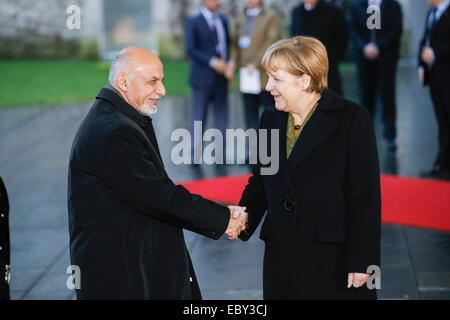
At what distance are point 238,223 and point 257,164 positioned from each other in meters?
0.30

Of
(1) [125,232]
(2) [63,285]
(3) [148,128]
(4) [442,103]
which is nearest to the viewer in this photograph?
(1) [125,232]

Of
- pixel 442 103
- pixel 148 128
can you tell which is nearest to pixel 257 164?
pixel 148 128

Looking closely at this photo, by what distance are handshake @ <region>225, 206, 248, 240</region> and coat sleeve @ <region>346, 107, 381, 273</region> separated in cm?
62

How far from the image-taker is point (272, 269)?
366cm

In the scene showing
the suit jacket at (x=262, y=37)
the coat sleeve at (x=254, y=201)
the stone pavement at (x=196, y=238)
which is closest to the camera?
the coat sleeve at (x=254, y=201)

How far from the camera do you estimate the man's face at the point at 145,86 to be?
3.62 meters

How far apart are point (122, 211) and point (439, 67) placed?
237 inches

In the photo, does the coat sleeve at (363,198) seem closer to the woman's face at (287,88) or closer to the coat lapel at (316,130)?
the coat lapel at (316,130)

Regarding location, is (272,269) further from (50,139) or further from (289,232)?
(50,139)

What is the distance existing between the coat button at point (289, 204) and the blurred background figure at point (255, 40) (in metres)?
5.58

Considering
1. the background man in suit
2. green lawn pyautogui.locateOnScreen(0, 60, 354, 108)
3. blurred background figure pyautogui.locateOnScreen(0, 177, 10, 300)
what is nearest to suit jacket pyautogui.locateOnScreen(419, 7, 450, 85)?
the background man in suit

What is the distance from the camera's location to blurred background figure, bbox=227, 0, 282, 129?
9.30 meters

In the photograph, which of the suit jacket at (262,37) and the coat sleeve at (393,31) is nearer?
the suit jacket at (262,37)

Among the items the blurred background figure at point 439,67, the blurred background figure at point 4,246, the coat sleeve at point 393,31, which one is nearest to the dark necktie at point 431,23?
the blurred background figure at point 439,67
